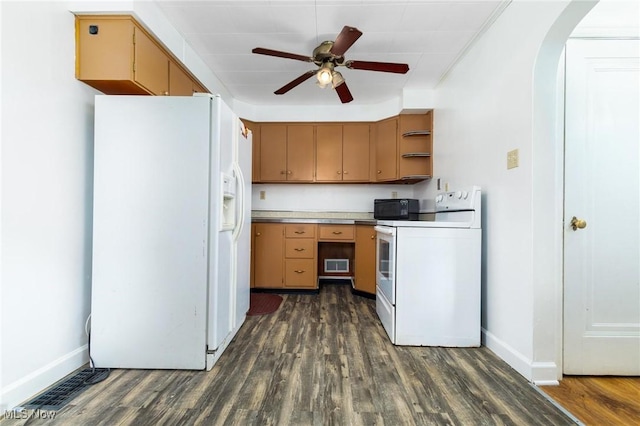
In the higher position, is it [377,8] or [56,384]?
[377,8]

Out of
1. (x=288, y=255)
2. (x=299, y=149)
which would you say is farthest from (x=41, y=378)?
(x=299, y=149)

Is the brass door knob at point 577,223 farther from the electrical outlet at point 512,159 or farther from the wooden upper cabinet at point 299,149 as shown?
the wooden upper cabinet at point 299,149

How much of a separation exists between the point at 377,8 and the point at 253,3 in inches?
34.2

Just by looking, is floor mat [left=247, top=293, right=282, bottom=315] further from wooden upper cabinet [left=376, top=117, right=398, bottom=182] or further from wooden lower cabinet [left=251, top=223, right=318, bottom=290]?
wooden upper cabinet [left=376, top=117, right=398, bottom=182]

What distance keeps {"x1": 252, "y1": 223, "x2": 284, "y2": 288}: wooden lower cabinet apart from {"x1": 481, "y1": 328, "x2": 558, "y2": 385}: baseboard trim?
90.5 inches

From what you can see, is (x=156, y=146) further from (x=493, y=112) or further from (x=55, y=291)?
(x=493, y=112)

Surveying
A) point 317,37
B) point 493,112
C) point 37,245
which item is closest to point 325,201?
point 317,37

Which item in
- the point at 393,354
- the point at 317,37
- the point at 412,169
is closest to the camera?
the point at 393,354

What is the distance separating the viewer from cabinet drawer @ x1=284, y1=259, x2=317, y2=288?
3281mm

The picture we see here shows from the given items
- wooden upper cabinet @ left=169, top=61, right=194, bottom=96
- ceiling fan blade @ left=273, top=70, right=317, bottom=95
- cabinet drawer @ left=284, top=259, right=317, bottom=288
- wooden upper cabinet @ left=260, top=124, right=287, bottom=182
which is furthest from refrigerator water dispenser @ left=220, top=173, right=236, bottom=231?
wooden upper cabinet @ left=260, top=124, right=287, bottom=182

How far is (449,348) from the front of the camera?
190 cm

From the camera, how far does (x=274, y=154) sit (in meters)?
3.60

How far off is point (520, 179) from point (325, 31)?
1.78 metres

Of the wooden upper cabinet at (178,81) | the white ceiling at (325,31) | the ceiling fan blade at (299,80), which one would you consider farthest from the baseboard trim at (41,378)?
the ceiling fan blade at (299,80)
